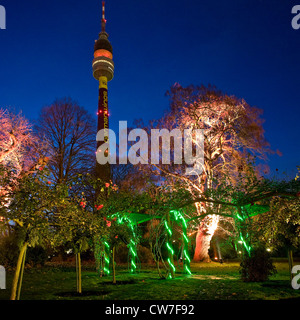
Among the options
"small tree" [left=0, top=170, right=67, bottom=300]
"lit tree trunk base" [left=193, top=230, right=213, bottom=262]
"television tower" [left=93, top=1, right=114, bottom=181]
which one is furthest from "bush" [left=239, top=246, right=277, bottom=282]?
"television tower" [left=93, top=1, right=114, bottom=181]

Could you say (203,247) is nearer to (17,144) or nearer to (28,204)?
(17,144)

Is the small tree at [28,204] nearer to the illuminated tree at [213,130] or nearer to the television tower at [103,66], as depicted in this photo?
the illuminated tree at [213,130]

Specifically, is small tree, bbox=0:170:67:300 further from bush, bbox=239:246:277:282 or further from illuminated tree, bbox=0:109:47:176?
illuminated tree, bbox=0:109:47:176

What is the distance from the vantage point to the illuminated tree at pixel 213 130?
818 inches

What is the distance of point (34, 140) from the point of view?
22562mm

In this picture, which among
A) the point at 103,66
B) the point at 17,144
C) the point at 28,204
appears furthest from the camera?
the point at 103,66

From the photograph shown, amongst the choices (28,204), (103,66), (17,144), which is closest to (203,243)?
(17,144)

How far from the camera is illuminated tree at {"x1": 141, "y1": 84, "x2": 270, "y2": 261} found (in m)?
20.8

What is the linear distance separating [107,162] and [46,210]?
94.6ft

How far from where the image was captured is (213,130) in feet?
71.1

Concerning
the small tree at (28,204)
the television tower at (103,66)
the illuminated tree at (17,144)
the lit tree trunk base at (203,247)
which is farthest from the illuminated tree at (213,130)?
the television tower at (103,66)
